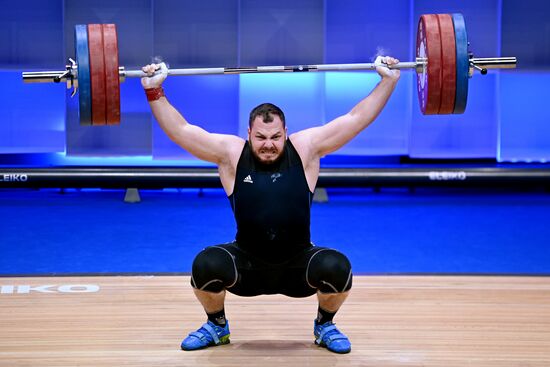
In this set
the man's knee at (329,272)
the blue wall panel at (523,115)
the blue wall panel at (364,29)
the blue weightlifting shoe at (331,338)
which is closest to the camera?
the man's knee at (329,272)

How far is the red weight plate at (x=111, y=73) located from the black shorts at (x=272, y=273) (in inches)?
28.1

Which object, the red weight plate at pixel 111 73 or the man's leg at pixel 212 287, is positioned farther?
the red weight plate at pixel 111 73

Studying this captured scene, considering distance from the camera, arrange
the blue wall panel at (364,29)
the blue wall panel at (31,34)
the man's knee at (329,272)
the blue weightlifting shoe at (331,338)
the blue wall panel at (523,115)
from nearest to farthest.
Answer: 1. the man's knee at (329,272)
2. the blue weightlifting shoe at (331,338)
3. the blue wall panel at (31,34)
4. the blue wall panel at (364,29)
5. the blue wall panel at (523,115)

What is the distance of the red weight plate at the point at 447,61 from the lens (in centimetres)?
339

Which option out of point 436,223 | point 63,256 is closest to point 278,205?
point 63,256

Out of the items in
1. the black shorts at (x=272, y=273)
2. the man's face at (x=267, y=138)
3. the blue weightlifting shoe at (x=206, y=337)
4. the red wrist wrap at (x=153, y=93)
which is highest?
the red wrist wrap at (x=153, y=93)

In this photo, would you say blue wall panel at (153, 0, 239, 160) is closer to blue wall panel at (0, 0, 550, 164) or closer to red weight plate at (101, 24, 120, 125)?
blue wall panel at (0, 0, 550, 164)

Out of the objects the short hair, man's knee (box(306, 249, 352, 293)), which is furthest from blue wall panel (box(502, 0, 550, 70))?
man's knee (box(306, 249, 352, 293))

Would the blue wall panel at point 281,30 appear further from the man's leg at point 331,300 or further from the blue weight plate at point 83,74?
the man's leg at point 331,300

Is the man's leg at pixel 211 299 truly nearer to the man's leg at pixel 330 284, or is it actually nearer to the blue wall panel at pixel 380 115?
the man's leg at pixel 330 284

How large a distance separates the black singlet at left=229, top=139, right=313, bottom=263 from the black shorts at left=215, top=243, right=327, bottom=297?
28 millimetres

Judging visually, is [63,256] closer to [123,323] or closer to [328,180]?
[123,323]

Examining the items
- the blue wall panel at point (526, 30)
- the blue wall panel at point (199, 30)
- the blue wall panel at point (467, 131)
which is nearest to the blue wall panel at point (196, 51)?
the blue wall panel at point (199, 30)

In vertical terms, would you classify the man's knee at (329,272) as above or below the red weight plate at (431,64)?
below
